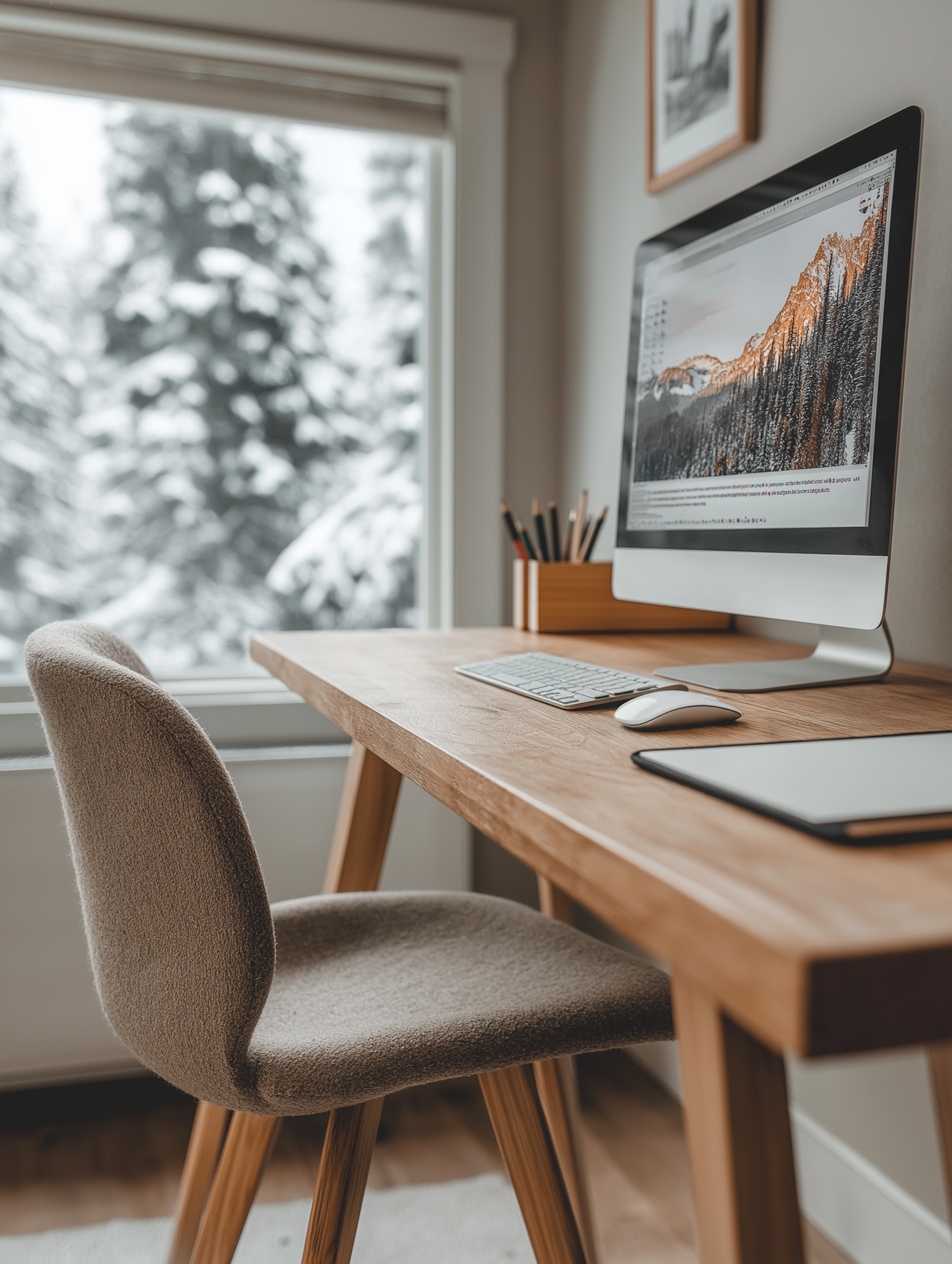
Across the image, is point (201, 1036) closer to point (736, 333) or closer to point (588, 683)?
point (588, 683)

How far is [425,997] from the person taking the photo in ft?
2.77

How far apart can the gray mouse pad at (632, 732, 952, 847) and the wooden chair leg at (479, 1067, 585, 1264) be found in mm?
383

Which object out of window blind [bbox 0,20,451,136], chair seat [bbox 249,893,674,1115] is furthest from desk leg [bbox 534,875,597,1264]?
window blind [bbox 0,20,451,136]

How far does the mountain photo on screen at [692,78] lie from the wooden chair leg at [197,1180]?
144cm

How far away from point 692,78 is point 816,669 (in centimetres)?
104

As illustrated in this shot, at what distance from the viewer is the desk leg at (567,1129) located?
1.16 m

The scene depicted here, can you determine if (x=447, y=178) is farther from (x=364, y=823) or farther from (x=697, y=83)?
(x=364, y=823)

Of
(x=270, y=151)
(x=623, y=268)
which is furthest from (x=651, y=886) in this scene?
(x=270, y=151)

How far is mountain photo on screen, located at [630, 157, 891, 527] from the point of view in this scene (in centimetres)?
88

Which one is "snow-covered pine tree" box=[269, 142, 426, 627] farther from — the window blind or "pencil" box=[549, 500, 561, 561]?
"pencil" box=[549, 500, 561, 561]

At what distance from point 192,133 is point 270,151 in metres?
0.15

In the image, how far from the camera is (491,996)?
0.83 metres

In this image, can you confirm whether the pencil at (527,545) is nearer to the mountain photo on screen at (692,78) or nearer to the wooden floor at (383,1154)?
the mountain photo on screen at (692,78)

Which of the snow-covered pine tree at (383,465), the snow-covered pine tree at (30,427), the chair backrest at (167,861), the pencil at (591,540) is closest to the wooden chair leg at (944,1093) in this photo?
the chair backrest at (167,861)
